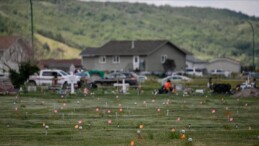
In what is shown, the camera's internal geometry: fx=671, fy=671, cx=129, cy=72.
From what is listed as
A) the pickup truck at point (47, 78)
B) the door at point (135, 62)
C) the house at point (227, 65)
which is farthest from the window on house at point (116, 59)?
the pickup truck at point (47, 78)

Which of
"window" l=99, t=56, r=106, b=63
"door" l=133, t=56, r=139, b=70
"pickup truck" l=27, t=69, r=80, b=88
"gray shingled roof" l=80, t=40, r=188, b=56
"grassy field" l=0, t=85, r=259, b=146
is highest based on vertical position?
"gray shingled roof" l=80, t=40, r=188, b=56

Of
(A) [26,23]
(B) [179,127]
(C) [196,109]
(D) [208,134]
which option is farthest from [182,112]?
(A) [26,23]

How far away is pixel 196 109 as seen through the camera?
113 ft

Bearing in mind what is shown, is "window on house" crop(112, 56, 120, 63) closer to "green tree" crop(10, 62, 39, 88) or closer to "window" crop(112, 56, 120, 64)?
"window" crop(112, 56, 120, 64)

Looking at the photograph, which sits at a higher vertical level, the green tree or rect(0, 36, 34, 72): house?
rect(0, 36, 34, 72): house

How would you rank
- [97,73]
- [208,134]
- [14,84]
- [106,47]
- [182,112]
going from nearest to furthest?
[208,134] → [182,112] → [14,84] → [97,73] → [106,47]

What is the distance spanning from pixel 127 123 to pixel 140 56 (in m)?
72.5

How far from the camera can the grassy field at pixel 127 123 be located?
71.2 ft

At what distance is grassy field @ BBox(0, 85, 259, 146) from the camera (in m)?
21.7

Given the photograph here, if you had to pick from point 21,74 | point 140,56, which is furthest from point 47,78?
point 140,56

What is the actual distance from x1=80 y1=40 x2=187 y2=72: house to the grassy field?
60.1 meters

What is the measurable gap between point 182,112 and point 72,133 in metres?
10.1

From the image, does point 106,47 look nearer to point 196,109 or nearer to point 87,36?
point 196,109

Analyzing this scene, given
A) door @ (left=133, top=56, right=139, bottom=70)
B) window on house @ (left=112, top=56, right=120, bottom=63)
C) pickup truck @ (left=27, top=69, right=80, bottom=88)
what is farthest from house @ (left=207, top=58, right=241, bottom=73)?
pickup truck @ (left=27, top=69, right=80, bottom=88)
